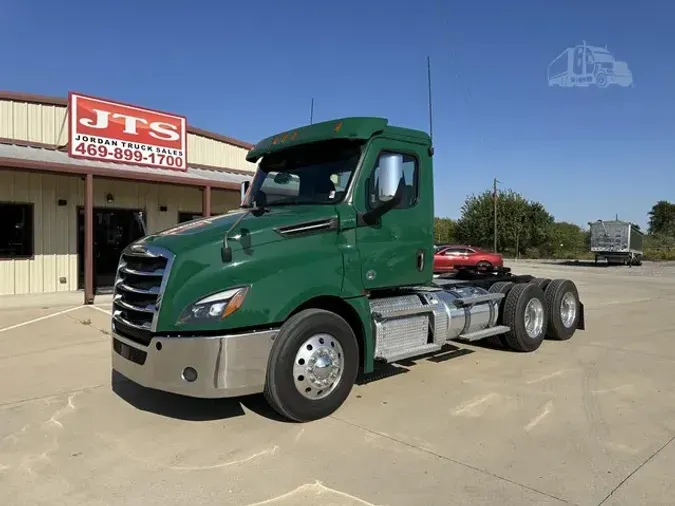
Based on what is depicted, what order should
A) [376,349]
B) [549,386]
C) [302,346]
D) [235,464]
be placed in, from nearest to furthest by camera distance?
[235,464] → [302,346] → [376,349] → [549,386]

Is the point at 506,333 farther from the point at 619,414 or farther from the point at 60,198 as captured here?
the point at 60,198

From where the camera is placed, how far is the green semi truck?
4191 millimetres

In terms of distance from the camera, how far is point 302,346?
14.9 ft

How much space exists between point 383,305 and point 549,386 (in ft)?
6.95

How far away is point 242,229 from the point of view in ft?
14.5

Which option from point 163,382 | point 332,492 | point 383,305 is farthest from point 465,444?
point 163,382

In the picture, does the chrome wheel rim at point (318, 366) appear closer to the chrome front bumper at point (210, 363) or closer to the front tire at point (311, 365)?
the front tire at point (311, 365)

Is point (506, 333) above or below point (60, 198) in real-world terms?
below

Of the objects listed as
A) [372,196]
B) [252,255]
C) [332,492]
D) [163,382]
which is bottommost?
[332,492]

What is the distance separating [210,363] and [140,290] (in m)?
0.95

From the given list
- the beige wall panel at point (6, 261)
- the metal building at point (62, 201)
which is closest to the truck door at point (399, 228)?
the metal building at point (62, 201)

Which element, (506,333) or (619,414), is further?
(506,333)

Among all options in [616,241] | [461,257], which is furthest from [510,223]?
[461,257]

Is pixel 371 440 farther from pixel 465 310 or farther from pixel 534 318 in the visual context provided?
pixel 534 318
